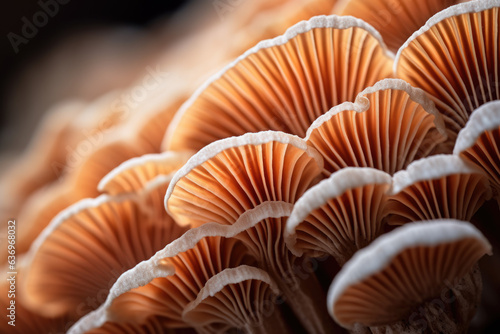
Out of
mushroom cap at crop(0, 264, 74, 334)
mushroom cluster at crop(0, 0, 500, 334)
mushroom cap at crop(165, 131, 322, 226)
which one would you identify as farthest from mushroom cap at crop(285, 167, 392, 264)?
mushroom cap at crop(0, 264, 74, 334)

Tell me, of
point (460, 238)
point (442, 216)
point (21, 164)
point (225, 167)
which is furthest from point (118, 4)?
point (460, 238)

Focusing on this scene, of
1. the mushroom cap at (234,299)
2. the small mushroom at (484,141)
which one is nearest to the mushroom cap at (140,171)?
the mushroom cap at (234,299)

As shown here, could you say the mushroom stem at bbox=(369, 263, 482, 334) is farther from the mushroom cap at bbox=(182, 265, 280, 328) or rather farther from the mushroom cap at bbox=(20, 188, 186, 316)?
the mushroom cap at bbox=(20, 188, 186, 316)

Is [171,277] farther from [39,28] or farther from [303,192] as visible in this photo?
[39,28]

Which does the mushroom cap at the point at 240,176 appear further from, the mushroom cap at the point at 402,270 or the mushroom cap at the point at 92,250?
the mushroom cap at the point at 402,270

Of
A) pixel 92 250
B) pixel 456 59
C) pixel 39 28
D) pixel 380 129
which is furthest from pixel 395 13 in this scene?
pixel 39 28

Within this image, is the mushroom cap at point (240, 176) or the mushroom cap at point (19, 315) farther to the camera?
the mushroom cap at point (19, 315)
